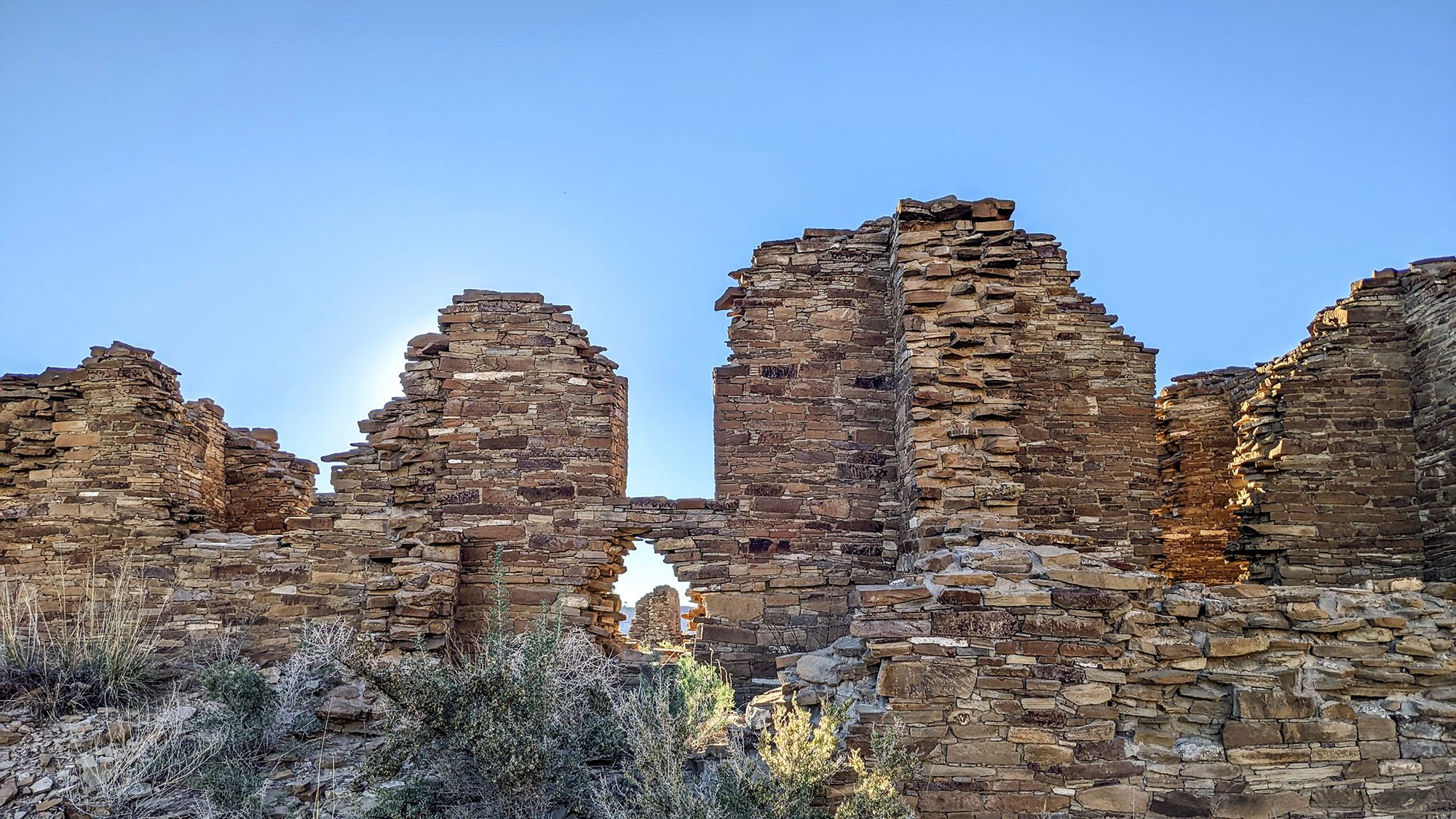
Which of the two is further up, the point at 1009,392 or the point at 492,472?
the point at 1009,392

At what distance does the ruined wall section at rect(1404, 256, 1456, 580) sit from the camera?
400 inches

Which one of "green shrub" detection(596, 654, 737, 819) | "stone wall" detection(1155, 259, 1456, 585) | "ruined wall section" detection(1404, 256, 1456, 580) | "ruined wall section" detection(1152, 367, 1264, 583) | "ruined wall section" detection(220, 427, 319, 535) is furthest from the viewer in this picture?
"ruined wall section" detection(220, 427, 319, 535)

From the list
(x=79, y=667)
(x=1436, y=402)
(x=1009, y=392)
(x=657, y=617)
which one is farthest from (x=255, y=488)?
(x=1436, y=402)

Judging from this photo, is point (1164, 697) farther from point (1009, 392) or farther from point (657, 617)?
point (657, 617)

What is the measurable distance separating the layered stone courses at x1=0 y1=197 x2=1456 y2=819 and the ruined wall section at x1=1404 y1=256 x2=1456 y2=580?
4 cm

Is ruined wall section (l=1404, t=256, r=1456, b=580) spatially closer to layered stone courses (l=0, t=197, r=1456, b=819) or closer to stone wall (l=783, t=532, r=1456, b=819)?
layered stone courses (l=0, t=197, r=1456, b=819)

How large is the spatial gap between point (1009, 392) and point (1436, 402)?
6050mm

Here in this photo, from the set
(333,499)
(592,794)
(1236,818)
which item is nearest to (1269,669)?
(1236,818)

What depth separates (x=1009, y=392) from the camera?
28.3 feet

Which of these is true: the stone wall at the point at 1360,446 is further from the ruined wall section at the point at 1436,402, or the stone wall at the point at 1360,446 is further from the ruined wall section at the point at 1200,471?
the ruined wall section at the point at 1200,471

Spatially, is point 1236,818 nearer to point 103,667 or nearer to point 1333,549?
point 1333,549

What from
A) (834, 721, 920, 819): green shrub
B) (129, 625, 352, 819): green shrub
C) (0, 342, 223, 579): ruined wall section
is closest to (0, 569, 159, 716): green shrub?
(129, 625, 352, 819): green shrub

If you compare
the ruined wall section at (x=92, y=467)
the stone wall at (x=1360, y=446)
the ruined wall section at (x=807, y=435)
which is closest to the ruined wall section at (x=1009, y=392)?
the ruined wall section at (x=807, y=435)

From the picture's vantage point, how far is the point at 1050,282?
36.8 ft
